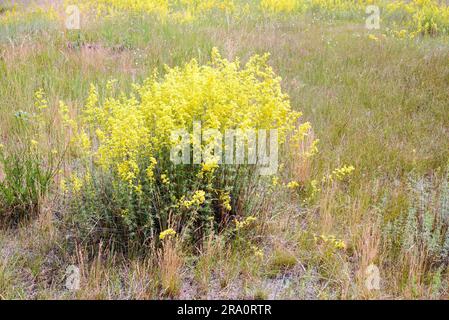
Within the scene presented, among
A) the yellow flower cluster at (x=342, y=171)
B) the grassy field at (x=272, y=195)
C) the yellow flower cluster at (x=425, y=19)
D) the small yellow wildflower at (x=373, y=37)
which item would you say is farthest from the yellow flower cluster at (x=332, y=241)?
the yellow flower cluster at (x=425, y=19)

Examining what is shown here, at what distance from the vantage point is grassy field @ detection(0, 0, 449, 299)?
2.90 meters

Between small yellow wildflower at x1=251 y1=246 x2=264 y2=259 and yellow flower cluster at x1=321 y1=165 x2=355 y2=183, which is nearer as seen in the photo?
small yellow wildflower at x1=251 y1=246 x2=264 y2=259

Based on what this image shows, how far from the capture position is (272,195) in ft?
11.9

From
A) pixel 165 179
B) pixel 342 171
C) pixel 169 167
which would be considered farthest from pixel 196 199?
pixel 342 171

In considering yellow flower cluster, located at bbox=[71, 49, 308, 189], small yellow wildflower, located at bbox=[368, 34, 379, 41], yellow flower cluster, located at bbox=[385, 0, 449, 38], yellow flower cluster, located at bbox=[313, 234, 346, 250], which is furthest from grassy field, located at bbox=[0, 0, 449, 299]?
yellow flower cluster, located at bbox=[385, 0, 449, 38]

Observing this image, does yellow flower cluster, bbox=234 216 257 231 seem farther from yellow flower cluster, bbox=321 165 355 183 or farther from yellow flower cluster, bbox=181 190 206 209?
yellow flower cluster, bbox=321 165 355 183

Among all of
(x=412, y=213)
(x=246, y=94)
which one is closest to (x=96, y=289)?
(x=246, y=94)

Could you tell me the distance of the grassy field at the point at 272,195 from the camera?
290 centimetres

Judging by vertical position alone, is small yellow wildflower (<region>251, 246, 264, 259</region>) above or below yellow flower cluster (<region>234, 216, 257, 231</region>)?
below

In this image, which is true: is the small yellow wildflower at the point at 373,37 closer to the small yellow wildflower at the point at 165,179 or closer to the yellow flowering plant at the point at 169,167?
the yellow flowering plant at the point at 169,167

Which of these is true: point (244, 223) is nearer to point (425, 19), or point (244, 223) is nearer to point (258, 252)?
point (258, 252)

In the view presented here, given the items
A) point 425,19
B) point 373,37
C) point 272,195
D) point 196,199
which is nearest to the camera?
point 196,199

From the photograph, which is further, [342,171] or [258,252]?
[342,171]

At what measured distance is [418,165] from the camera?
14.5 ft
